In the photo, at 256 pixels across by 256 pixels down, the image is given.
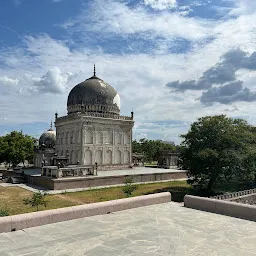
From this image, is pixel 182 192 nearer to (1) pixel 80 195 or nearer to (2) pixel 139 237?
(1) pixel 80 195

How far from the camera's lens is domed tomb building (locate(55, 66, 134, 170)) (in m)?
36.8

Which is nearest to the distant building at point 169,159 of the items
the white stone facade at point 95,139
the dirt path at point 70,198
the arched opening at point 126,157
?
the arched opening at point 126,157

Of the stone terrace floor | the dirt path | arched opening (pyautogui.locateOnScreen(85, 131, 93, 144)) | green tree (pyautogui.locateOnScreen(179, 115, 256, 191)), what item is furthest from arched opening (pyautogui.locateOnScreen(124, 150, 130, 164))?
the stone terrace floor

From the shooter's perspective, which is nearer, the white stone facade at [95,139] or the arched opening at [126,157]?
the white stone facade at [95,139]

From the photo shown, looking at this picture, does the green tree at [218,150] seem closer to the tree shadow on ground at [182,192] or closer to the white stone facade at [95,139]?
the tree shadow on ground at [182,192]

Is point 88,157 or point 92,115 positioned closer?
point 88,157

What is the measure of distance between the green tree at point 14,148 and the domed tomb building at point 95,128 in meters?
6.70

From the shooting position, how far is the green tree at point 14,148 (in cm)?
4353

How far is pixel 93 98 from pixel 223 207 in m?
31.4

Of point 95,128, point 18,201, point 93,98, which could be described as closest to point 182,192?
point 18,201

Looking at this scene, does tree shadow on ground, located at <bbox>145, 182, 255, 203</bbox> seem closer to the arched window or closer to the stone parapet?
the arched window

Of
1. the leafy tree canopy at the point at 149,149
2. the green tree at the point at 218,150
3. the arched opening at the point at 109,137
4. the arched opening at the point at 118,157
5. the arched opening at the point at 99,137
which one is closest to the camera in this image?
the green tree at the point at 218,150

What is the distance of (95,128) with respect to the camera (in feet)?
123

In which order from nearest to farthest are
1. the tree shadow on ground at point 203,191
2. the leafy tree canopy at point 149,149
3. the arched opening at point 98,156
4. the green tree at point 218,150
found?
the green tree at point 218,150 < the tree shadow on ground at point 203,191 < the arched opening at point 98,156 < the leafy tree canopy at point 149,149
